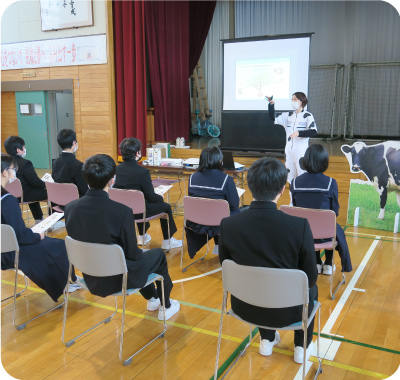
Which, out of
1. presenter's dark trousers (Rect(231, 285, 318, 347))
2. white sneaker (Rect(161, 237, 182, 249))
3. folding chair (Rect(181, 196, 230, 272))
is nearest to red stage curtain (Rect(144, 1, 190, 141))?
white sneaker (Rect(161, 237, 182, 249))

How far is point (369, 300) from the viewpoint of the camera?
9.83ft

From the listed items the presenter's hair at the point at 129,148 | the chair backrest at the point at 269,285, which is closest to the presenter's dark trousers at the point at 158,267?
the chair backrest at the point at 269,285

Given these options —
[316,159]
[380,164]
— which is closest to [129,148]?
[316,159]

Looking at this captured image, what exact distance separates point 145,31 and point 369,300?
21.6ft

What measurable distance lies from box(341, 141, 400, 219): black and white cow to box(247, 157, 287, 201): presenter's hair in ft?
9.75

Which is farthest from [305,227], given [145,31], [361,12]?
[361,12]

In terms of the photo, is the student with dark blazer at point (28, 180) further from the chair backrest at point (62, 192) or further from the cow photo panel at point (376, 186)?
the cow photo panel at point (376, 186)

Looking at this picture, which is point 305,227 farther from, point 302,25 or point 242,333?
point 302,25

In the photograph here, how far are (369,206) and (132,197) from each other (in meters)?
2.71

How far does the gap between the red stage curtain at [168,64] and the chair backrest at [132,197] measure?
192 inches

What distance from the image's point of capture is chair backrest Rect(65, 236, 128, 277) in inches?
84.7

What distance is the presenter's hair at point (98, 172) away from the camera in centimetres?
229

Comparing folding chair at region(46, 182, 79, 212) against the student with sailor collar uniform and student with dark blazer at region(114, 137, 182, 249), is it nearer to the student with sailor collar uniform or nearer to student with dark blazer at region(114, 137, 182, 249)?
student with dark blazer at region(114, 137, 182, 249)

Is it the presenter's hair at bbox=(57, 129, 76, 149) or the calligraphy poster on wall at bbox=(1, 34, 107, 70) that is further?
the calligraphy poster on wall at bbox=(1, 34, 107, 70)
